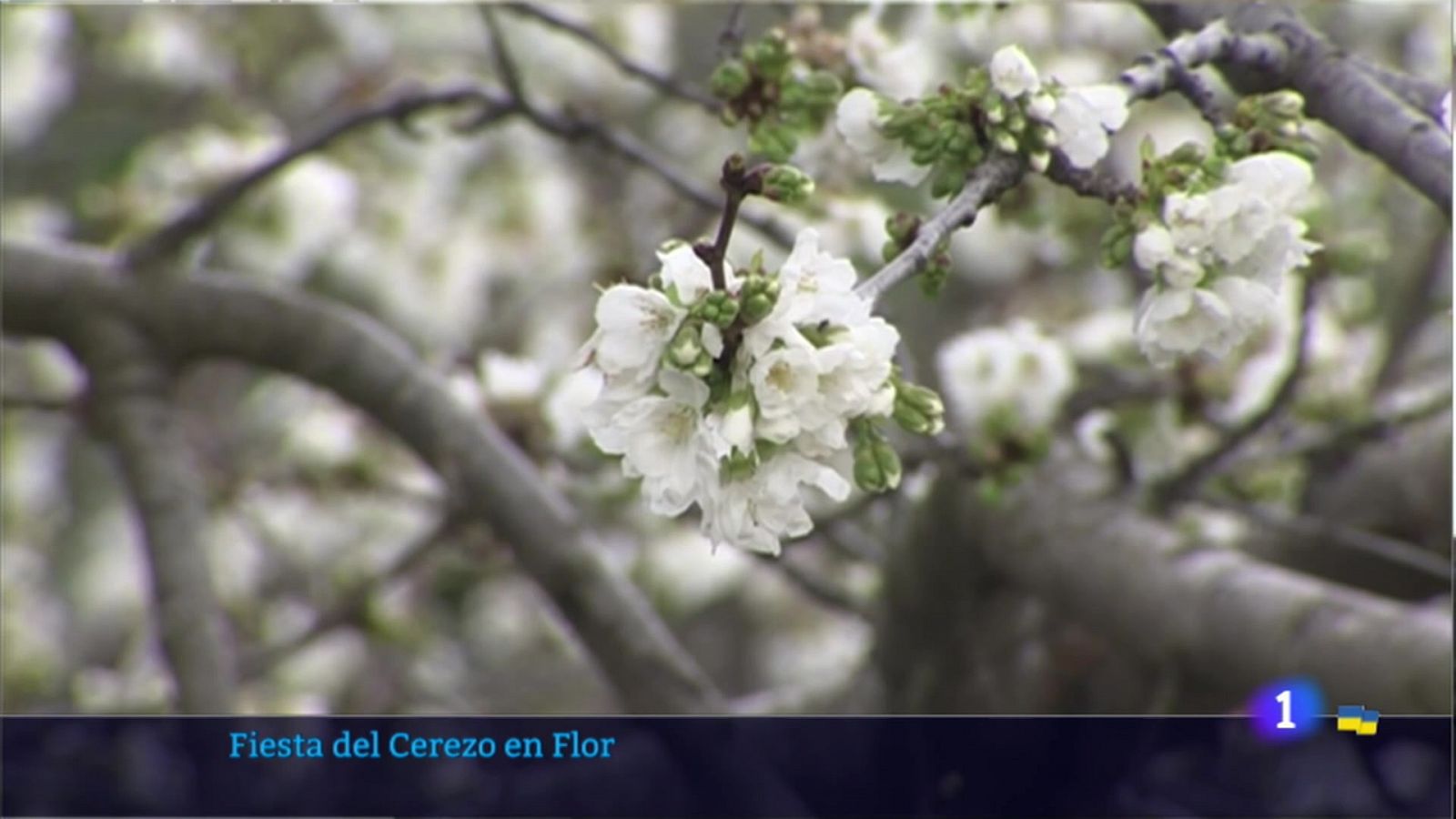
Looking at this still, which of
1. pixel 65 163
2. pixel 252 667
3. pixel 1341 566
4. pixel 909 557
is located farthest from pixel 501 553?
pixel 65 163

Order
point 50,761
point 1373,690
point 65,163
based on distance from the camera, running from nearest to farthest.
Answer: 1. point 1373,690
2. point 50,761
3. point 65,163

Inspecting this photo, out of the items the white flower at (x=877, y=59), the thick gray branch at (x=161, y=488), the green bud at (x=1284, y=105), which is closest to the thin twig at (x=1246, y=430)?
the white flower at (x=877, y=59)

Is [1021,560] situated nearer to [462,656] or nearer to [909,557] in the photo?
[909,557]

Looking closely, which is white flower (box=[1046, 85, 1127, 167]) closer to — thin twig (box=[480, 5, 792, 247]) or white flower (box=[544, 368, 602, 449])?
thin twig (box=[480, 5, 792, 247])

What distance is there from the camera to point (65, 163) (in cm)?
260

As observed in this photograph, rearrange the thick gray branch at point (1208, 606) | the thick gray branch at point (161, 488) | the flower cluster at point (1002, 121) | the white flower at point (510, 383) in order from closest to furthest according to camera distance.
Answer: the flower cluster at point (1002, 121) < the thick gray branch at point (1208, 606) < the thick gray branch at point (161, 488) < the white flower at point (510, 383)

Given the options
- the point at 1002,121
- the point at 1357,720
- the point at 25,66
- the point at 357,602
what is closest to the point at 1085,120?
Result: the point at 1002,121

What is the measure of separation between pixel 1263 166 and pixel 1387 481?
37.8 inches

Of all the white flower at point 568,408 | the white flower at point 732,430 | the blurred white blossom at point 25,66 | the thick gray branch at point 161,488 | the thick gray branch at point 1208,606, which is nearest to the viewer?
the white flower at point 732,430

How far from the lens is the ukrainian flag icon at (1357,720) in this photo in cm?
114

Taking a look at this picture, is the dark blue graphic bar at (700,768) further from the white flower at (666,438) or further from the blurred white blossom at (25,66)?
the blurred white blossom at (25,66)

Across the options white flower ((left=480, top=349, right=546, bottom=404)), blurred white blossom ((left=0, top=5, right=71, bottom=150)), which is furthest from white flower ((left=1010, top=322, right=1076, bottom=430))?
blurred white blossom ((left=0, top=5, right=71, bottom=150))

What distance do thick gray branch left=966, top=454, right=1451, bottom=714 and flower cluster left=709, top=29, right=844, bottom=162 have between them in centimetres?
50

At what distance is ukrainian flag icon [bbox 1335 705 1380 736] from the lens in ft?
3.76
